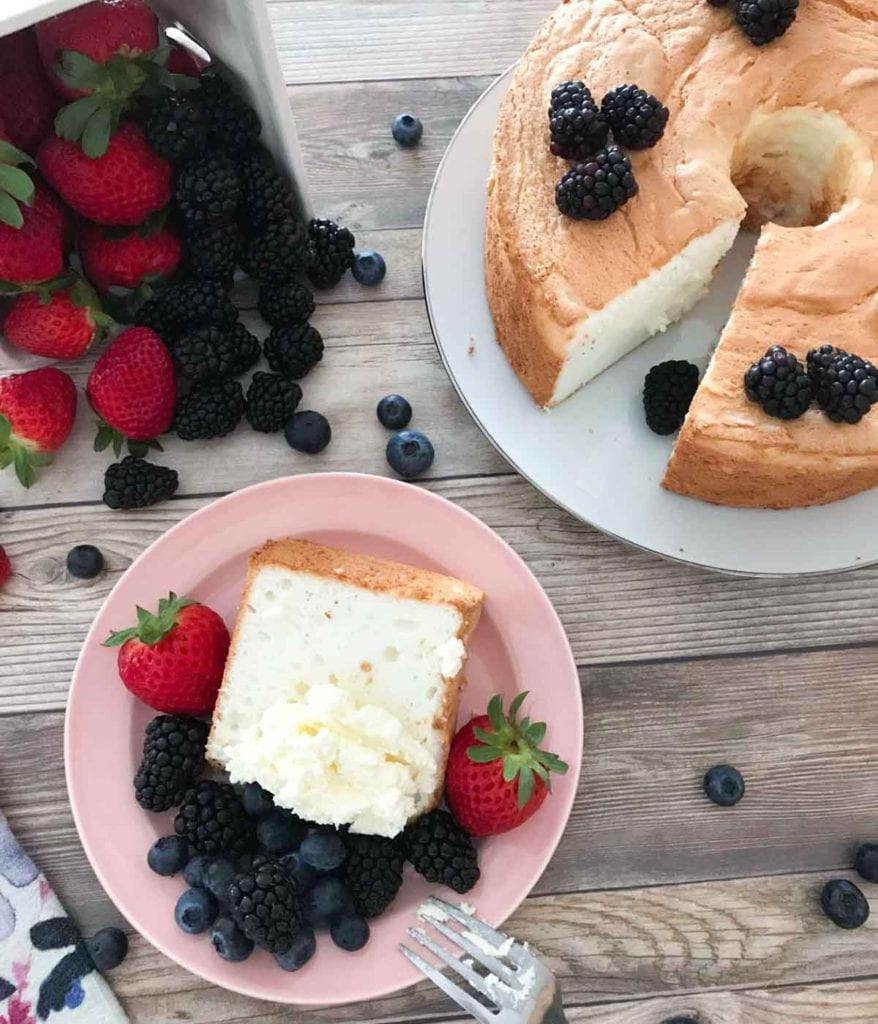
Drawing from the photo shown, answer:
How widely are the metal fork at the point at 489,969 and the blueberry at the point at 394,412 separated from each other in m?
0.92

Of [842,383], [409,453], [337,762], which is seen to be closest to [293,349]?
[409,453]

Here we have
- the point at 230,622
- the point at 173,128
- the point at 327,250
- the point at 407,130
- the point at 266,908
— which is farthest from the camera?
the point at 407,130

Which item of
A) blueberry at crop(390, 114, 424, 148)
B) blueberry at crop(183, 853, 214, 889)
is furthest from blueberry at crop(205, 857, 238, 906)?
blueberry at crop(390, 114, 424, 148)

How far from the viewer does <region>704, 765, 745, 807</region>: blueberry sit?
1873 mm

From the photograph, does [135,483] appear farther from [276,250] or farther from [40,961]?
[40,961]

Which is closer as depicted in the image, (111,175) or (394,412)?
(111,175)

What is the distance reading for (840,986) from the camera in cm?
187

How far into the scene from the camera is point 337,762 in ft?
5.30

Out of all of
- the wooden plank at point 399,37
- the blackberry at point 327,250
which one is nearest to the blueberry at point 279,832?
the blackberry at point 327,250

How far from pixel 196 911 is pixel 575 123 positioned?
1498 millimetres

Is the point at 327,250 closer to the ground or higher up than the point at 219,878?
higher up

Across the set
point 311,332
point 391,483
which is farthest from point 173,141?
point 391,483

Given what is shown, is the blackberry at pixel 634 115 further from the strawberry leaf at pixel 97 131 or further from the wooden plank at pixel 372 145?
the strawberry leaf at pixel 97 131

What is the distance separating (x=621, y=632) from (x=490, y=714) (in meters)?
0.45
